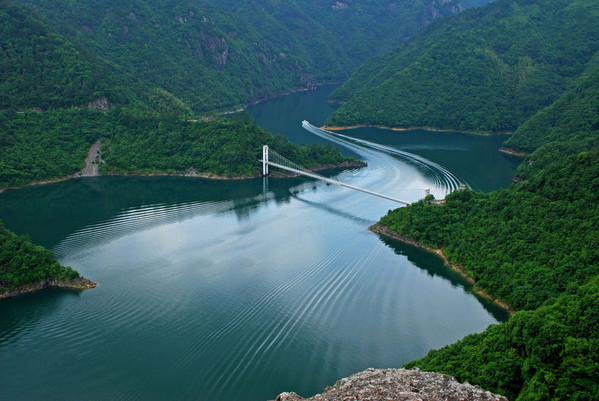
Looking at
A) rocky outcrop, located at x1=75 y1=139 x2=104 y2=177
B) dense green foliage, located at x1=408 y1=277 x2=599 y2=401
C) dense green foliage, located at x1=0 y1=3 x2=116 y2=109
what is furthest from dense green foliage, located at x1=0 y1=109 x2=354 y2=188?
dense green foliage, located at x1=408 y1=277 x2=599 y2=401

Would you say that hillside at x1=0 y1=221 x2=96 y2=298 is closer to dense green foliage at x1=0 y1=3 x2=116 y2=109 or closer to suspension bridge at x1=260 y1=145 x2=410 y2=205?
suspension bridge at x1=260 y1=145 x2=410 y2=205

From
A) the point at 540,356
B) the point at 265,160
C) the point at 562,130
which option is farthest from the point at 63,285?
the point at 562,130

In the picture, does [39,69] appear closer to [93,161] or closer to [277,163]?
[93,161]

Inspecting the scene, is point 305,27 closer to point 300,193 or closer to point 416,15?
point 416,15

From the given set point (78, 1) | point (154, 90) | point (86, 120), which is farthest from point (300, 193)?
point (78, 1)

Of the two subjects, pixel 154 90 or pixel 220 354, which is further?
pixel 154 90

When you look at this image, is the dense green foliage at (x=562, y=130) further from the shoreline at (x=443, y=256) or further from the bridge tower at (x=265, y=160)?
the bridge tower at (x=265, y=160)
